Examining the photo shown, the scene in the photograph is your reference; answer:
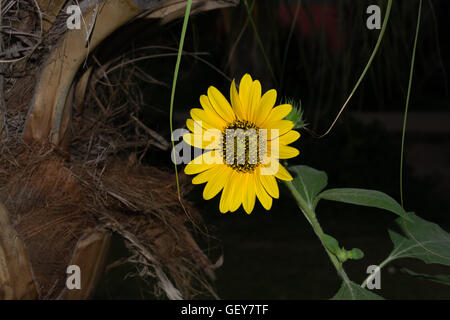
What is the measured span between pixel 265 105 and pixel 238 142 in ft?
0.10

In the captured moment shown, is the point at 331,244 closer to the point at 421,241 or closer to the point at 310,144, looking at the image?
the point at 421,241

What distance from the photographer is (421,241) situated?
353 mm

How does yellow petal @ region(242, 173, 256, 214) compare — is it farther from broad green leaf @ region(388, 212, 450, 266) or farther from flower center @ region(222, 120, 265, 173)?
broad green leaf @ region(388, 212, 450, 266)

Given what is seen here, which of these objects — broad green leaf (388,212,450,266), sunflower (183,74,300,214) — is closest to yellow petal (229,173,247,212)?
sunflower (183,74,300,214)

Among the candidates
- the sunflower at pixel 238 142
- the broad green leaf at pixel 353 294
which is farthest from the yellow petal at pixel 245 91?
the broad green leaf at pixel 353 294

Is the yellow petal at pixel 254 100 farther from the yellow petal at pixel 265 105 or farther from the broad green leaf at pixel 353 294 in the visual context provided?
the broad green leaf at pixel 353 294

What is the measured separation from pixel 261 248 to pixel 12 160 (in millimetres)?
727

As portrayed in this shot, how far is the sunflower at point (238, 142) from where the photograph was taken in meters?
0.28

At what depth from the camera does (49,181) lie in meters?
0.33

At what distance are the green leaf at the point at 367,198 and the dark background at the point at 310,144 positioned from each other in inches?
1.5

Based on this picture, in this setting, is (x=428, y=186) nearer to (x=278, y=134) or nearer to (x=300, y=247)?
(x=300, y=247)

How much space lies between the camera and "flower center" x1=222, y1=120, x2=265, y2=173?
0.29 m

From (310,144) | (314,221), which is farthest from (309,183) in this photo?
(310,144)
